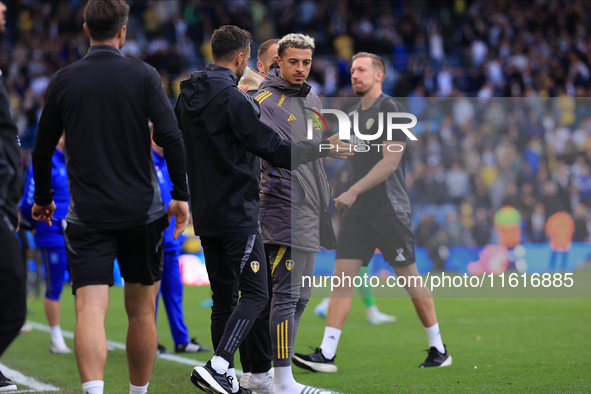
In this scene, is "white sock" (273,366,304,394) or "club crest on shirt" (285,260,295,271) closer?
"white sock" (273,366,304,394)

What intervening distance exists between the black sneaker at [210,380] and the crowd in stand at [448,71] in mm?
8894

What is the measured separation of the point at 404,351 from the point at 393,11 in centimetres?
1953

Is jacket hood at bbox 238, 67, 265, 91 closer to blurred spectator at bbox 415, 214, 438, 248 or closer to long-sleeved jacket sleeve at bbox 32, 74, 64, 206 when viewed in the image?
long-sleeved jacket sleeve at bbox 32, 74, 64, 206

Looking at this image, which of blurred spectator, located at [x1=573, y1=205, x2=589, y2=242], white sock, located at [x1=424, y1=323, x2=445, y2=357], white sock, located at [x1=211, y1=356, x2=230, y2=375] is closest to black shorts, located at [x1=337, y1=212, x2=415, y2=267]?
white sock, located at [x1=424, y1=323, x2=445, y2=357]

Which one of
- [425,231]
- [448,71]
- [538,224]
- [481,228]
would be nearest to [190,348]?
[425,231]

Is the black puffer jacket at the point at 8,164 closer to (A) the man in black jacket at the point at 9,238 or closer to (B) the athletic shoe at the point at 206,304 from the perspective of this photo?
(A) the man in black jacket at the point at 9,238

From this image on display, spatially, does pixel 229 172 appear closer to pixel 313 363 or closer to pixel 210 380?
pixel 210 380

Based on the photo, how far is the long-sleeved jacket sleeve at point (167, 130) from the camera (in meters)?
3.55

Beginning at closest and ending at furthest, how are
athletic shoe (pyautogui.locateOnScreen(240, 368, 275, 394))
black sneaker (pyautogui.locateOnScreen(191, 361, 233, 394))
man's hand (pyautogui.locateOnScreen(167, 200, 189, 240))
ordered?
man's hand (pyautogui.locateOnScreen(167, 200, 189, 240)), black sneaker (pyautogui.locateOnScreen(191, 361, 233, 394)), athletic shoe (pyautogui.locateOnScreen(240, 368, 275, 394))

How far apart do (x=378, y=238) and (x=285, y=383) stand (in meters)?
1.85

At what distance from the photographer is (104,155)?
3494 mm

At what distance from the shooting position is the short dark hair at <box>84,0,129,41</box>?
11.5 ft

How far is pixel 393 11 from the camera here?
78.4ft

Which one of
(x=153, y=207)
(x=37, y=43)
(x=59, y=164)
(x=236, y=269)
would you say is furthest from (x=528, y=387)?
(x=37, y=43)
